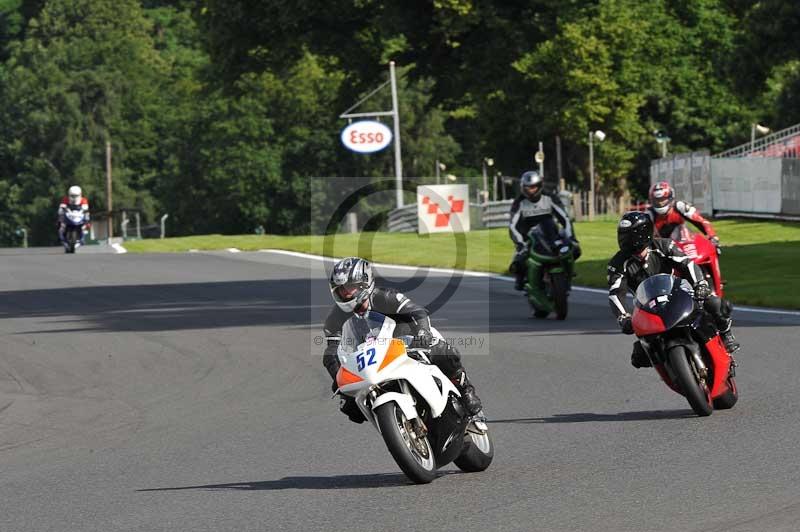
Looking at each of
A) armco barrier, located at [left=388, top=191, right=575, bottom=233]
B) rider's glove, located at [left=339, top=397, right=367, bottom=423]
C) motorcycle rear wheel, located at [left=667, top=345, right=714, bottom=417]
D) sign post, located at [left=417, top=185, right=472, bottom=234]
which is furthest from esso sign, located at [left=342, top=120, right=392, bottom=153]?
rider's glove, located at [left=339, top=397, right=367, bottom=423]

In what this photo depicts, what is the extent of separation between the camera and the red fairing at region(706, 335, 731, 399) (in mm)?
11148

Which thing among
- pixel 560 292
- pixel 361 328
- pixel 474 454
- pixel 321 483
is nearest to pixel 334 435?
pixel 321 483

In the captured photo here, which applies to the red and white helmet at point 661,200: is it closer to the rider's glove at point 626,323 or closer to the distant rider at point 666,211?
the distant rider at point 666,211

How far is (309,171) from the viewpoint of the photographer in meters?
106

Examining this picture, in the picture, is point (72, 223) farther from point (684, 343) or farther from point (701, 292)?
point (684, 343)

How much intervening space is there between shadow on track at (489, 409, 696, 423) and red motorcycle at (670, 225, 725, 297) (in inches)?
126

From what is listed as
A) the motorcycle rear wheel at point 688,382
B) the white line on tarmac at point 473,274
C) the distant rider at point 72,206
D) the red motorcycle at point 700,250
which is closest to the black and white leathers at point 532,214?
the white line on tarmac at point 473,274

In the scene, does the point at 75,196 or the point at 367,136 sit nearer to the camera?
the point at 75,196

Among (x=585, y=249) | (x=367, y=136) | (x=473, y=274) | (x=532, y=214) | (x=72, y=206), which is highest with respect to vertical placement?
(x=367, y=136)

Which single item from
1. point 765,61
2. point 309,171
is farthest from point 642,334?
point 309,171

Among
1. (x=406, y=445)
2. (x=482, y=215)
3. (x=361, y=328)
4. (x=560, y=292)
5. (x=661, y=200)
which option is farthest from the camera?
(x=482, y=215)

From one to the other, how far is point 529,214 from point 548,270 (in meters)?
0.85

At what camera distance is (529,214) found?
66.1 feet

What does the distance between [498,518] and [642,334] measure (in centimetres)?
366
